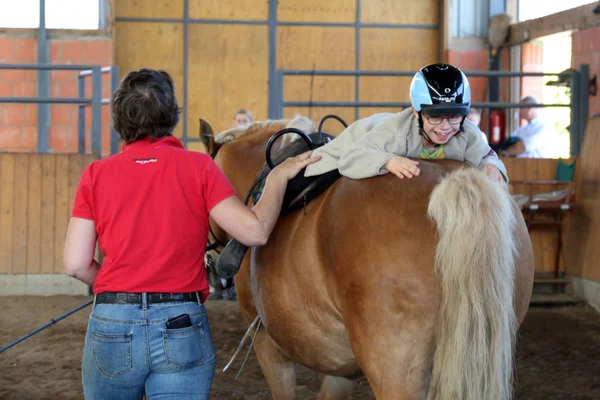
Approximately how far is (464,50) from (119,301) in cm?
1089

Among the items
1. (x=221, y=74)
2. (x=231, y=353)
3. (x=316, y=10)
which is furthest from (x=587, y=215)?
(x=221, y=74)

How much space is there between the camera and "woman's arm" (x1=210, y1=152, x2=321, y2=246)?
2.41 metres

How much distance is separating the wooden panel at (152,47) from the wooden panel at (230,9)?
39 centimetres

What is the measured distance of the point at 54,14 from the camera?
1184 cm

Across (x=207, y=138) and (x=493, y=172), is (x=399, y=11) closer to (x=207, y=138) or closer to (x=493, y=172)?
(x=207, y=138)

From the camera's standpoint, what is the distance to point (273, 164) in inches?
126

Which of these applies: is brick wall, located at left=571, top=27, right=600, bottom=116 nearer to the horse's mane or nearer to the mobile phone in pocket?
the horse's mane

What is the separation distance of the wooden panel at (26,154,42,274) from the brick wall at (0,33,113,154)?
3689 millimetres

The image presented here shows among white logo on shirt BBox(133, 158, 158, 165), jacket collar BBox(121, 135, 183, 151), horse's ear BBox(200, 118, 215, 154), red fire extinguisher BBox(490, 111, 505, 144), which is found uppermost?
red fire extinguisher BBox(490, 111, 505, 144)

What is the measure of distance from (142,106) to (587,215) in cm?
597

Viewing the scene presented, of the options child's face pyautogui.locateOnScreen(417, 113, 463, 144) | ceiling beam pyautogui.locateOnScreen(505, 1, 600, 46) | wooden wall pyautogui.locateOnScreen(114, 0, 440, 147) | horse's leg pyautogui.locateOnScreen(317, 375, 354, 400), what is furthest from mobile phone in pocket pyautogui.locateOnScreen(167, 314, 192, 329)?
wooden wall pyautogui.locateOnScreen(114, 0, 440, 147)

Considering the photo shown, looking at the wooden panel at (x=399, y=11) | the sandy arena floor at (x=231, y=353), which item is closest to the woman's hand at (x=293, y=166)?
the sandy arena floor at (x=231, y=353)

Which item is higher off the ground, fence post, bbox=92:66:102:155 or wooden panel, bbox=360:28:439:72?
wooden panel, bbox=360:28:439:72

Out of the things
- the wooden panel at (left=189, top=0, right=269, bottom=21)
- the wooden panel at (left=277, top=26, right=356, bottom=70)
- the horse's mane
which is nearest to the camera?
the horse's mane
